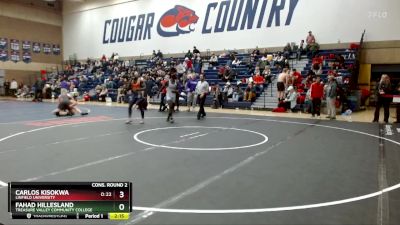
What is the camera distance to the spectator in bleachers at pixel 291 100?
17375 mm

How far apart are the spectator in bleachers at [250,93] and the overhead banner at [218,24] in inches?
201

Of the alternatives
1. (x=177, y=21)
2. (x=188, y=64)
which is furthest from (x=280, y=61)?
(x=177, y=21)

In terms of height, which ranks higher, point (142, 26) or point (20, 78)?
point (142, 26)

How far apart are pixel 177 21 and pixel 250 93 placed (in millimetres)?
11442

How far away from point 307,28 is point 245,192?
19.4 metres

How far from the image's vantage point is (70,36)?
117 ft

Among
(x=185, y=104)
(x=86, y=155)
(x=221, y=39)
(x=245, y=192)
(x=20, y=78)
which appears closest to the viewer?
(x=245, y=192)

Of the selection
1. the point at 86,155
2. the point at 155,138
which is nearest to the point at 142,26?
the point at 155,138

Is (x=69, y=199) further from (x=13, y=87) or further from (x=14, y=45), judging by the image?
(x=14, y=45)

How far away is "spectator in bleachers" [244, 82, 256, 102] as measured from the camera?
19.6 metres

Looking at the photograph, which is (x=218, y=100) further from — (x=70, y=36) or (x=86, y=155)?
(x=70, y=36)

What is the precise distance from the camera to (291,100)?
17.4m

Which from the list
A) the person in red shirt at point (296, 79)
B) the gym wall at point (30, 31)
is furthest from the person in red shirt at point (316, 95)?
the gym wall at point (30, 31)

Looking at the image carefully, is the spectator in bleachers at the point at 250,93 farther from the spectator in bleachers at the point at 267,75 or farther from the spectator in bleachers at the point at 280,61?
the spectator in bleachers at the point at 280,61
